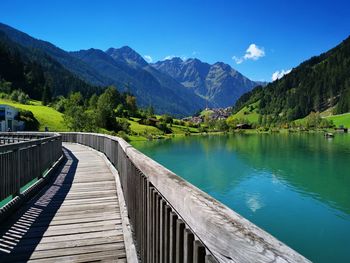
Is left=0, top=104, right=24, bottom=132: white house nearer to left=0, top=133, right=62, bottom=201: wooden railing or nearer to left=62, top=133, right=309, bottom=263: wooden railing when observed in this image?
left=0, top=133, right=62, bottom=201: wooden railing

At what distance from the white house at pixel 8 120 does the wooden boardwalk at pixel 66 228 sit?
182 feet

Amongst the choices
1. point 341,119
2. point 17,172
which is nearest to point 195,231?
point 17,172

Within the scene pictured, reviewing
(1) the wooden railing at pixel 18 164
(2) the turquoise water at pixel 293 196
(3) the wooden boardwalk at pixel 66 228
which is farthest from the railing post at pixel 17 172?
(2) the turquoise water at pixel 293 196

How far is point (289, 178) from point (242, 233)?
39396mm

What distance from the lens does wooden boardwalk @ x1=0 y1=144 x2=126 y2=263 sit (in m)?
5.09

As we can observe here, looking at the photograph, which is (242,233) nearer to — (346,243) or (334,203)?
(346,243)

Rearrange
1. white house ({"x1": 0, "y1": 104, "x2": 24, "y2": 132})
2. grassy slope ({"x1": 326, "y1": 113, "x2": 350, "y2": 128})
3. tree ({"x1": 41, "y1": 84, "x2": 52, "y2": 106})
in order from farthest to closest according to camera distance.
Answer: grassy slope ({"x1": 326, "y1": 113, "x2": 350, "y2": 128}) → tree ({"x1": 41, "y1": 84, "x2": 52, "y2": 106}) → white house ({"x1": 0, "y1": 104, "x2": 24, "y2": 132})

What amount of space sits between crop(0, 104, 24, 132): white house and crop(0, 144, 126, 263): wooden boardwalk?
55.3m

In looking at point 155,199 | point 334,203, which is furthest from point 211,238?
point 334,203

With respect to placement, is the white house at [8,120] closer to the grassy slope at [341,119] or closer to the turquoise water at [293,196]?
the turquoise water at [293,196]

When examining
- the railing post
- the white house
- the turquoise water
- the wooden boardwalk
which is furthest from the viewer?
the white house

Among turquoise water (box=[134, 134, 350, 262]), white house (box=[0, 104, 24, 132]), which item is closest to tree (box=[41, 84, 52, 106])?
white house (box=[0, 104, 24, 132])

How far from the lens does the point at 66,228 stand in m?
6.39

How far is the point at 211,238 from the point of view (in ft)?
5.63
